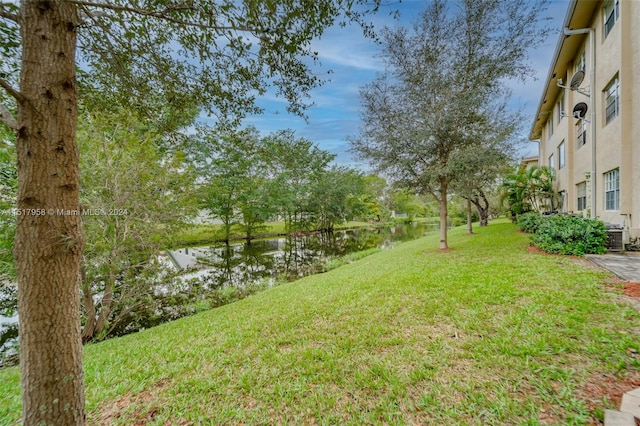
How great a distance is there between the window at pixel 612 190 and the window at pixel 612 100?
5.57ft

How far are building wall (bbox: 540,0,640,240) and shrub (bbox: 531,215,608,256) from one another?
0.88 metres

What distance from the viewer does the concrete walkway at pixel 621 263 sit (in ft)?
14.4

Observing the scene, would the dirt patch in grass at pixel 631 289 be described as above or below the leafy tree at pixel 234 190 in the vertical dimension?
below

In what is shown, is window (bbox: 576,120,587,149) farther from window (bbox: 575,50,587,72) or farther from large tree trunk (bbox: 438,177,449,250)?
large tree trunk (bbox: 438,177,449,250)

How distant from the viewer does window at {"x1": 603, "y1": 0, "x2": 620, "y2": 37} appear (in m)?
7.05

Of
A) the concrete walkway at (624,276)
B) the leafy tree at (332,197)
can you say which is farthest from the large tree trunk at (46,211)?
the leafy tree at (332,197)

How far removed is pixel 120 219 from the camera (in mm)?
5871

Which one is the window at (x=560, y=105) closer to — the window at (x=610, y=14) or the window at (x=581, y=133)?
the window at (x=581, y=133)

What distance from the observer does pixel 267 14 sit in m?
2.24

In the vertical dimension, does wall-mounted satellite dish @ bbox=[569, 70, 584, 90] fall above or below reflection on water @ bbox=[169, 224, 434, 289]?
above

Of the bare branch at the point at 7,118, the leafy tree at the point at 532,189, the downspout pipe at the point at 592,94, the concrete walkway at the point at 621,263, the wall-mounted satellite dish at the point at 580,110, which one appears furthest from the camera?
the leafy tree at the point at 532,189

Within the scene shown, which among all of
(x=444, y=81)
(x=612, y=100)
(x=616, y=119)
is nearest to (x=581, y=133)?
(x=612, y=100)

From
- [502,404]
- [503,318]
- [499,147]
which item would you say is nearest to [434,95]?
[499,147]

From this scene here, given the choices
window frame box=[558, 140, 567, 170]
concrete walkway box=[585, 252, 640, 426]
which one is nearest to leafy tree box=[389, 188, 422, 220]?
window frame box=[558, 140, 567, 170]
